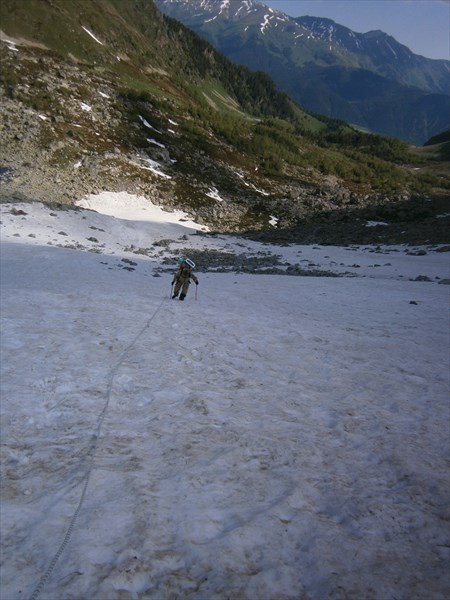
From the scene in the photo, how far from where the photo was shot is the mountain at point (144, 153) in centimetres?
4450

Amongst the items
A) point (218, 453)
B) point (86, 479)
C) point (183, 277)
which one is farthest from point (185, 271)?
point (86, 479)

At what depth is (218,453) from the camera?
612 centimetres

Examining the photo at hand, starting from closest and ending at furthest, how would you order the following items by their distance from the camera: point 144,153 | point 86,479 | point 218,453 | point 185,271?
1. point 86,479
2. point 218,453
3. point 185,271
4. point 144,153

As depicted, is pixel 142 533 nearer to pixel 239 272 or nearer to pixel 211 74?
pixel 239 272

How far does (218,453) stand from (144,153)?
55.3 metres

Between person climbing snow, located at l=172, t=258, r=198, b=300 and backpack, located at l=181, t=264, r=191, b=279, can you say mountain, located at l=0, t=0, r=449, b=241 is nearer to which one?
person climbing snow, located at l=172, t=258, r=198, b=300

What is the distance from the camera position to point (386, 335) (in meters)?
12.6

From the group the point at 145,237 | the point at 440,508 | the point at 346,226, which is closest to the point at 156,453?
the point at 440,508

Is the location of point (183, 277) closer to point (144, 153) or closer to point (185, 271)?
point (185, 271)

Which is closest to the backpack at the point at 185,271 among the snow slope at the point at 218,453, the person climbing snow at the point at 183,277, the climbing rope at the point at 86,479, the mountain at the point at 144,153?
the person climbing snow at the point at 183,277

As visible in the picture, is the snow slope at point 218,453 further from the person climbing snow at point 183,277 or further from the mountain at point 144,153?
the mountain at point 144,153

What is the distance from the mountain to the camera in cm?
4450

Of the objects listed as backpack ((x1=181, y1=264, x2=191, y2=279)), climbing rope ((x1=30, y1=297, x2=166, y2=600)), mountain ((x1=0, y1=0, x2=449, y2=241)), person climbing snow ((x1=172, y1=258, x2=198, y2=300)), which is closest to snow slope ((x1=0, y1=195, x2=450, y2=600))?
climbing rope ((x1=30, y1=297, x2=166, y2=600))

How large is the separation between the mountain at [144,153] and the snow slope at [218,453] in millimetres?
28929
